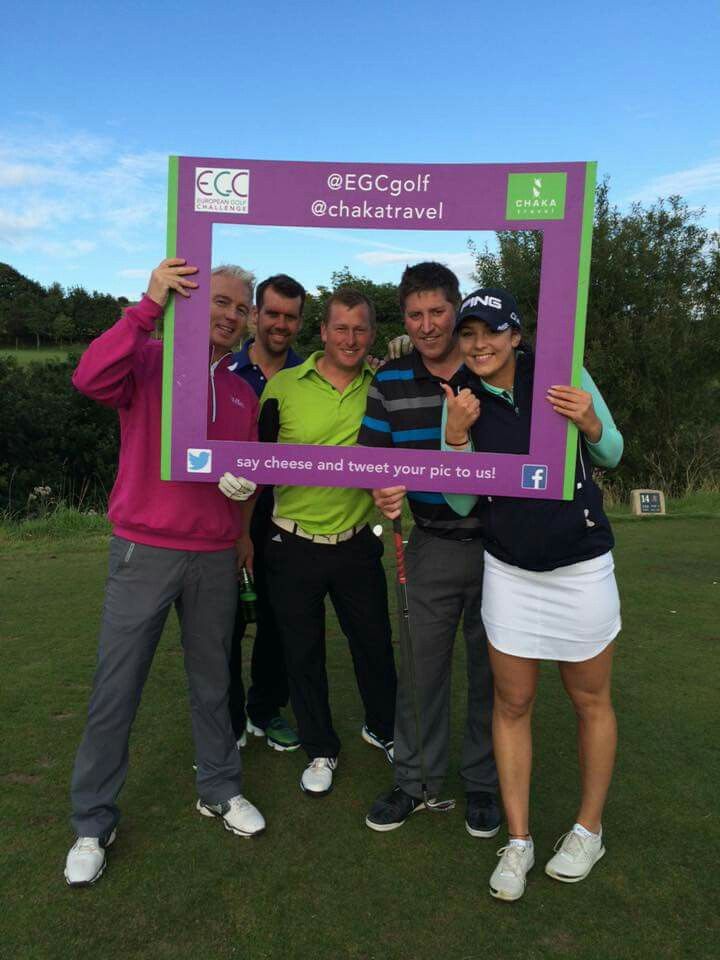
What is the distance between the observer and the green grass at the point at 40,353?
1028 inches

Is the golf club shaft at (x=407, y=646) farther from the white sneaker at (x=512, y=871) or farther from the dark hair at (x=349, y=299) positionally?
the dark hair at (x=349, y=299)

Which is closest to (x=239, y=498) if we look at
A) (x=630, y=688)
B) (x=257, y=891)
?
(x=257, y=891)

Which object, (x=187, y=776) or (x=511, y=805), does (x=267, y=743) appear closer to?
(x=187, y=776)

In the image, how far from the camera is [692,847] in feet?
8.26

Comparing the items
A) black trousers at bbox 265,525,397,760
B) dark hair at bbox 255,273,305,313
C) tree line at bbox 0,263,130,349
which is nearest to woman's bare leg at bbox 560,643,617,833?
black trousers at bbox 265,525,397,760

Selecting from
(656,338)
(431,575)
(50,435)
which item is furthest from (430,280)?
(50,435)

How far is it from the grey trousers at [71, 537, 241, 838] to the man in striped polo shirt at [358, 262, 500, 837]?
648mm

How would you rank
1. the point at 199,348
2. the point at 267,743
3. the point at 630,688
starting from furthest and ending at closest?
the point at 630,688, the point at 267,743, the point at 199,348

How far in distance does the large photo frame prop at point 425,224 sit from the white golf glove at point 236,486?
10 cm

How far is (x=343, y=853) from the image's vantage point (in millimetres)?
2502

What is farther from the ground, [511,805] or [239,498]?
[239,498]

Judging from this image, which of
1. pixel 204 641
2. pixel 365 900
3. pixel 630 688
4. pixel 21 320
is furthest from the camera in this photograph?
pixel 21 320

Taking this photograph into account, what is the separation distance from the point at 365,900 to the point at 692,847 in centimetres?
111

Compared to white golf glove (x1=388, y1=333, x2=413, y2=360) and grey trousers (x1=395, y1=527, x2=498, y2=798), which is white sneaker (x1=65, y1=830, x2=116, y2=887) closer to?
grey trousers (x1=395, y1=527, x2=498, y2=798)
